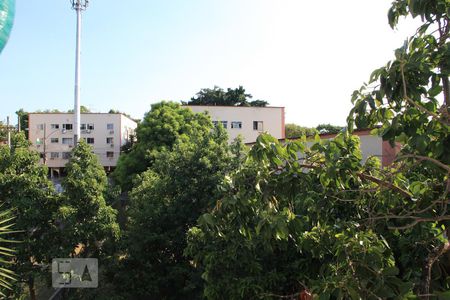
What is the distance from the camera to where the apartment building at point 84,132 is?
1804 inches

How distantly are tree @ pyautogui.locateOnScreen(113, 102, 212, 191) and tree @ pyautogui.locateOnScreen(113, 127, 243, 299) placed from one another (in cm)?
1629

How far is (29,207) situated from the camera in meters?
8.41

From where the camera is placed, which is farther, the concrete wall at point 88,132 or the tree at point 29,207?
the concrete wall at point 88,132

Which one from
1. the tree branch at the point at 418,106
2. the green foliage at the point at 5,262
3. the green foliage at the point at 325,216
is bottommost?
the green foliage at the point at 5,262

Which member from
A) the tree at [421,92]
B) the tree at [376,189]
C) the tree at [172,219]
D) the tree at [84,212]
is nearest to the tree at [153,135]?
the tree at [172,219]

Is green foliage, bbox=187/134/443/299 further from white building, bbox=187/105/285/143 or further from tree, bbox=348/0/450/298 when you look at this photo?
white building, bbox=187/105/285/143

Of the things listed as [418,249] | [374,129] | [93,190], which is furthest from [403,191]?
[93,190]

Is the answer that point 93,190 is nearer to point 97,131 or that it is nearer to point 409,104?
point 409,104

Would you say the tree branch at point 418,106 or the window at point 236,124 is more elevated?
the window at point 236,124

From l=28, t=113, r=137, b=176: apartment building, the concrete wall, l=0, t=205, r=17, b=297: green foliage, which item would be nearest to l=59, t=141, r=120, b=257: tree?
l=0, t=205, r=17, b=297: green foliage

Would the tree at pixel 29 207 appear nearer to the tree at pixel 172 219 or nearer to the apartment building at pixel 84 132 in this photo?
the tree at pixel 172 219

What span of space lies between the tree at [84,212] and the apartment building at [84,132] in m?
37.9

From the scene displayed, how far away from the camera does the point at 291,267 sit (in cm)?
598

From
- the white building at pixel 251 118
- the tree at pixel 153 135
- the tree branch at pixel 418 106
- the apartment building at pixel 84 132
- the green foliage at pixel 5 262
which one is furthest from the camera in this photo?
the apartment building at pixel 84 132
